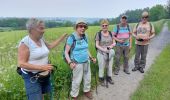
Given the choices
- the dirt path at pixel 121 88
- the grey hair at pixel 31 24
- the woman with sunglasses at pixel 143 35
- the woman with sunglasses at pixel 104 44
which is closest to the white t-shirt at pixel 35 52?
the grey hair at pixel 31 24

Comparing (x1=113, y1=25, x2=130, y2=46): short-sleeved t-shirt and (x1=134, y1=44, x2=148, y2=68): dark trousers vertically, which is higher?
(x1=113, y1=25, x2=130, y2=46): short-sleeved t-shirt

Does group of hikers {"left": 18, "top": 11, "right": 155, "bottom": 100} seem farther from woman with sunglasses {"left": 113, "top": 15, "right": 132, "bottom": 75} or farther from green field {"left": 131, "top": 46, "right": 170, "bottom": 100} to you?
green field {"left": 131, "top": 46, "right": 170, "bottom": 100}

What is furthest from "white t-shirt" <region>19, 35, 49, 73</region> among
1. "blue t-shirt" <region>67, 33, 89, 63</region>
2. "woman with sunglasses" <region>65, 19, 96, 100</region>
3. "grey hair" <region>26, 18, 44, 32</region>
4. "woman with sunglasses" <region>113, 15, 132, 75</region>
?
"woman with sunglasses" <region>113, 15, 132, 75</region>

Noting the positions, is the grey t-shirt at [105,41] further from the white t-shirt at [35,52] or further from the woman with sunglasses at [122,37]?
the white t-shirt at [35,52]

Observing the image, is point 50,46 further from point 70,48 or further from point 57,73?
point 57,73

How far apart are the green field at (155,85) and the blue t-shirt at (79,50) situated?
1588 millimetres

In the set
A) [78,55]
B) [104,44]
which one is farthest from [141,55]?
[78,55]

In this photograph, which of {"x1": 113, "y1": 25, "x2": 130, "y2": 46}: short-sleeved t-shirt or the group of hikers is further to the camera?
{"x1": 113, "y1": 25, "x2": 130, "y2": 46}: short-sleeved t-shirt

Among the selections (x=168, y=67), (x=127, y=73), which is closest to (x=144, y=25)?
(x=127, y=73)

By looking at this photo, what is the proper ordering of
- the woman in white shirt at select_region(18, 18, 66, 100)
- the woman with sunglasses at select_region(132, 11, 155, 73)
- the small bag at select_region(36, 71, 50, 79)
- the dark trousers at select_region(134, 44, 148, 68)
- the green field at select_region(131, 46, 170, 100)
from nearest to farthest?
1. the woman in white shirt at select_region(18, 18, 66, 100)
2. the small bag at select_region(36, 71, 50, 79)
3. the green field at select_region(131, 46, 170, 100)
4. the woman with sunglasses at select_region(132, 11, 155, 73)
5. the dark trousers at select_region(134, 44, 148, 68)

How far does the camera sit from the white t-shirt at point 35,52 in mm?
4887

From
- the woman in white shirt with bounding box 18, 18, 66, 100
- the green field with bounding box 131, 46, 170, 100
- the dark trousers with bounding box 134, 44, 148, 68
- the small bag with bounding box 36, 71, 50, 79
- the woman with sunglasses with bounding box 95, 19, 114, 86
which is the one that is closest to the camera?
the woman in white shirt with bounding box 18, 18, 66, 100

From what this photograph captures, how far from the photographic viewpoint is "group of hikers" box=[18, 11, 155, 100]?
4898 millimetres

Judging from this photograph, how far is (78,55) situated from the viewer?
7.01 m
